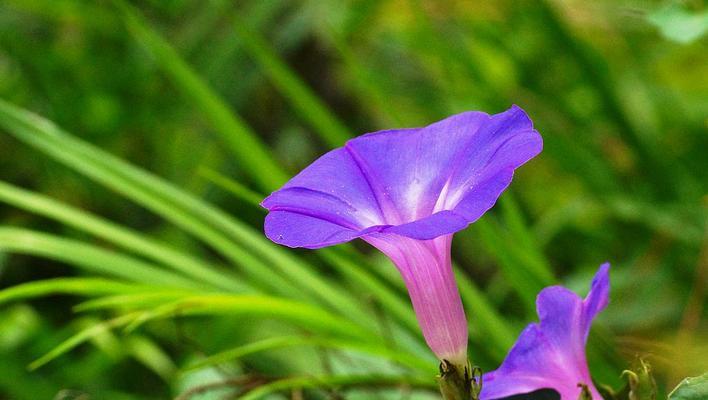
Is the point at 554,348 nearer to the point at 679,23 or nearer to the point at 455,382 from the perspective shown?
the point at 455,382

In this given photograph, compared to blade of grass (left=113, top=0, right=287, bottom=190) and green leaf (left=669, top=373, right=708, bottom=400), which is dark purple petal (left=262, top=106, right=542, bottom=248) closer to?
green leaf (left=669, top=373, right=708, bottom=400)

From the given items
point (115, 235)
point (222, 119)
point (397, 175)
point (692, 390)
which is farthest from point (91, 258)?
point (692, 390)

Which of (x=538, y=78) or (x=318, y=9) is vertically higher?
(x=318, y=9)

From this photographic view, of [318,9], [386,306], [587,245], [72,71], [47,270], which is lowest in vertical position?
[386,306]

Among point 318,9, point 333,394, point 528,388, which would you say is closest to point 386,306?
point 333,394

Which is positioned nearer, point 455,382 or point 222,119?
point 455,382

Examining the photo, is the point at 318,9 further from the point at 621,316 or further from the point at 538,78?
the point at 621,316

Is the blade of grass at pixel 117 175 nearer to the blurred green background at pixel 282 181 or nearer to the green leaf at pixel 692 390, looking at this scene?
the blurred green background at pixel 282 181
